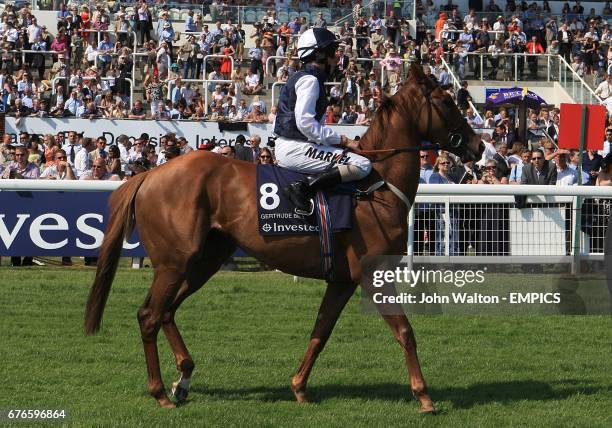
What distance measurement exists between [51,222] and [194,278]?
214 inches

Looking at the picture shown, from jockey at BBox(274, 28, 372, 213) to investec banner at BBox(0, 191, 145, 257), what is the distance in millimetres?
5801

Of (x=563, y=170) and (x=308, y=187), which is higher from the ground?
(x=308, y=187)

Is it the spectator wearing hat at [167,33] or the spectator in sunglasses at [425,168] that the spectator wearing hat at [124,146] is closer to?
the spectator in sunglasses at [425,168]

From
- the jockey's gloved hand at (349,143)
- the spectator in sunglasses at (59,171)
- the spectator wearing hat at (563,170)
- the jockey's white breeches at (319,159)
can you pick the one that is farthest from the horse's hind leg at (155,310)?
the spectator wearing hat at (563,170)

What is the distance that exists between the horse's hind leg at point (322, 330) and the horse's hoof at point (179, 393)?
719 mm

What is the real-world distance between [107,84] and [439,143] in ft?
55.6

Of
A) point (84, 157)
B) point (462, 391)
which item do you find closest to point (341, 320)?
point (462, 391)

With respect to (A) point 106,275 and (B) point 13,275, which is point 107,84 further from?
(A) point 106,275

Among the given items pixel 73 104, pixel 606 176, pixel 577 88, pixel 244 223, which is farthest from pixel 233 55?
pixel 244 223

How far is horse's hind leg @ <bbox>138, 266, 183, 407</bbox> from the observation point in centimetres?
710

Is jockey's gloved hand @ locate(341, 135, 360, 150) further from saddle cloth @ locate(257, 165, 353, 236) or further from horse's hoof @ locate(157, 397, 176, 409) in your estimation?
horse's hoof @ locate(157, 397, 176, 409)

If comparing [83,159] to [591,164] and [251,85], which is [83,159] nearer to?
A: [251,85]

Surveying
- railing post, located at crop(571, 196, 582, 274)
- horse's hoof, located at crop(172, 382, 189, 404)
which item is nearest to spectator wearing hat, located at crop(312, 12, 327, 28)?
railing post, located at crop(571, 196, 582, 274)

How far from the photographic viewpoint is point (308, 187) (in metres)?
7.18
